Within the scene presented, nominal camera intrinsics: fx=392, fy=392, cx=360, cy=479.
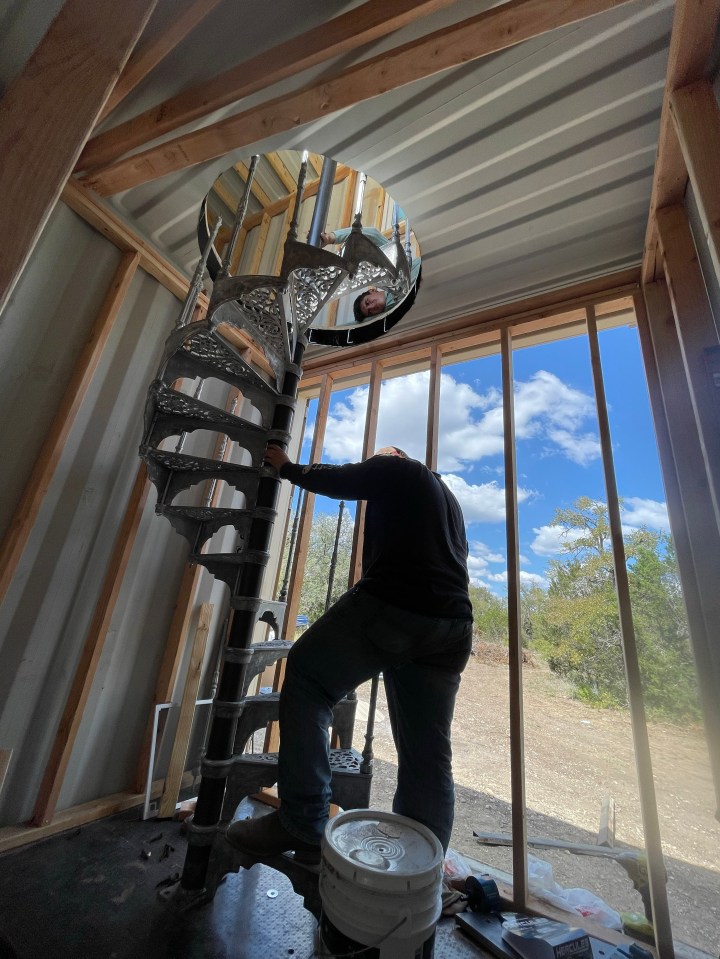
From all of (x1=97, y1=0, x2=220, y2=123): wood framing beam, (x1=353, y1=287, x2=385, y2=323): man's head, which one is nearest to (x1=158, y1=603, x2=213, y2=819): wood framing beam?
(x1=353, y1=287, x2=385, y2=323): man's head

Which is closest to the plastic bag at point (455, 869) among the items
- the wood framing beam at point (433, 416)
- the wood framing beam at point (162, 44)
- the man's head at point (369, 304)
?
the wood framing beam at point (433, 416)

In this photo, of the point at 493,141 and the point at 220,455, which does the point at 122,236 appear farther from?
the point at 493,141

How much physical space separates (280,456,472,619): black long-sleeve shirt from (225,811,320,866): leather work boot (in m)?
0.79

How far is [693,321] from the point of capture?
1.48 metres

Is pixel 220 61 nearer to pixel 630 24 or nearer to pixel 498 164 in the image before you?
pixel 498 164

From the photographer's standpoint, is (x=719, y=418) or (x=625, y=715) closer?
(x=719, y=418)

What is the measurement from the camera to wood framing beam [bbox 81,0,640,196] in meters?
1.19

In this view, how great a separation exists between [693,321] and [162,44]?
222 cm

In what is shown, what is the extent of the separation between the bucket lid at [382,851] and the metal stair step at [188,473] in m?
1.20

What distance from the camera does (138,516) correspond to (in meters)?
2.11

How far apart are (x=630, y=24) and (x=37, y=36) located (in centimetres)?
184

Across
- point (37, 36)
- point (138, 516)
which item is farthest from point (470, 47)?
point (138, 516)

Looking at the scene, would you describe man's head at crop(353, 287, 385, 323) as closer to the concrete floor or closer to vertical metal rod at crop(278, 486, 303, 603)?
vertical metal rod at crop(278, 486, 303, 603)

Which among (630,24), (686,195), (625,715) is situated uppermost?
(630,24)
